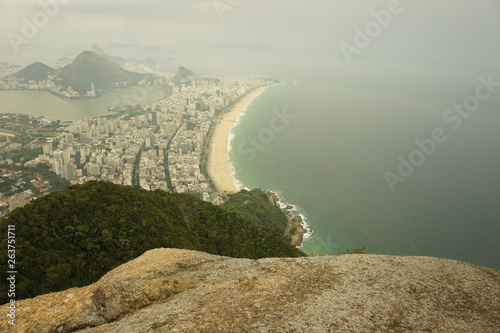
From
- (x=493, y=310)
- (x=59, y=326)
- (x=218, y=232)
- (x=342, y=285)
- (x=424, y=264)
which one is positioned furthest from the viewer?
(x=218, y=232)

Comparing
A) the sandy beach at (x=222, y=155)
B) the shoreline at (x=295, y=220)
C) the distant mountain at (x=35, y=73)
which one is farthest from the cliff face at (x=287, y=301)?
A: the distant mountain at (x=35, y=73)

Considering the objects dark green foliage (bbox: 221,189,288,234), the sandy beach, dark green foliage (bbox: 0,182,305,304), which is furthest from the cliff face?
the sandy beach

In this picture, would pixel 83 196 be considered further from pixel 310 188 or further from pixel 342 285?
pixel 310 188

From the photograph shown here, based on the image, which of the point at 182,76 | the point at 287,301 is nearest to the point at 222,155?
the point at 287,301

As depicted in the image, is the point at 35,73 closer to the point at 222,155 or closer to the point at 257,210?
the point at 222,155

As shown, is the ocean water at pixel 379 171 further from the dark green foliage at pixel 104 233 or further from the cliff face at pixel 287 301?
the cliff face at pixel 287 301

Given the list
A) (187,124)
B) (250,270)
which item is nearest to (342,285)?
(250,270)

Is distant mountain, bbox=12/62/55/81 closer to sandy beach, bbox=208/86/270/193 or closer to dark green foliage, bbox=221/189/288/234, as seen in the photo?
sandy beach, bbox=208/86/270/193
